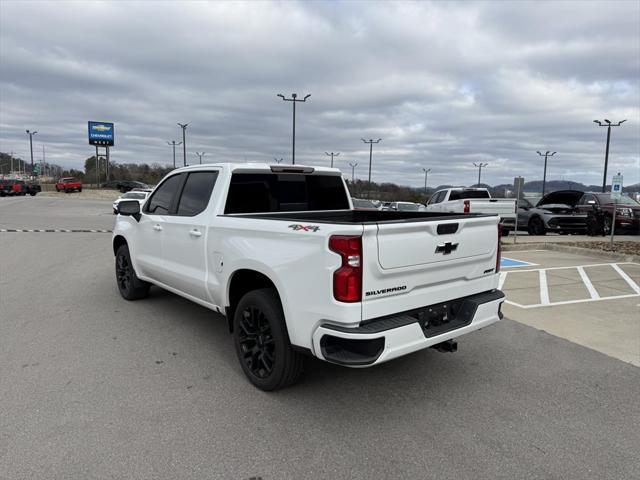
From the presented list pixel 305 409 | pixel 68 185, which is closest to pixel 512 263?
pixel 305 409

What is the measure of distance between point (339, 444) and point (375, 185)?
62888 millimetres

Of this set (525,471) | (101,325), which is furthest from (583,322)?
(101,325)

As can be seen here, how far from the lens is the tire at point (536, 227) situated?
60.9 feet

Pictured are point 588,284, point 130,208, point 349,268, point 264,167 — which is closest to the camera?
point 349,268

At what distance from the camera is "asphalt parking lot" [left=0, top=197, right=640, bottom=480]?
9.34 ft

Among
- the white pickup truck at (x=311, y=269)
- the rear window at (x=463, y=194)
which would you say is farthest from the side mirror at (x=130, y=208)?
the rear window at (x=463, y=194)

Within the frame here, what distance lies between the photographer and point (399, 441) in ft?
10.2

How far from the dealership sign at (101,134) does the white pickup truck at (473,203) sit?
60028 millimetres

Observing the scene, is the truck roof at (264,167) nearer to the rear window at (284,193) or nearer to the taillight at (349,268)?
the rear window at (284,193)

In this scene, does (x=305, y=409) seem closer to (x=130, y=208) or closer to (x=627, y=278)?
(x=130, y=208)

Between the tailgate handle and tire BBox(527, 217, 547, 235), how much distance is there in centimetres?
1674

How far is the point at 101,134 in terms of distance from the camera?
66.4 m

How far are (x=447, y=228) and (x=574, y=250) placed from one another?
10761 millimetres

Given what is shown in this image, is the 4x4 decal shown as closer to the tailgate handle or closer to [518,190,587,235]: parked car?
the tailgate handle
